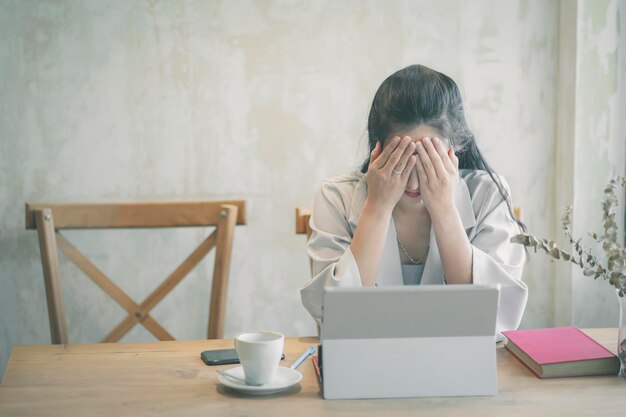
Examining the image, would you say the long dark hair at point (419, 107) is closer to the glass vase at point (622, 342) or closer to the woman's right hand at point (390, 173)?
the woman's right hand at point (390, 173)

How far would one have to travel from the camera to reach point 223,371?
1.29 m

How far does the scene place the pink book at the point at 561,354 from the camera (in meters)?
1.30

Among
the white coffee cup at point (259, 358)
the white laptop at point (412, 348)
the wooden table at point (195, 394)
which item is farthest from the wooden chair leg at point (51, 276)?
the white laptop at point (412, 348)

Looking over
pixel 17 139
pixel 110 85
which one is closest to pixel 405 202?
pixel 110 85

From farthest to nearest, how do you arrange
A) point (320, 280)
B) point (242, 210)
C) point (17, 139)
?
point (17, 139) < point (242, 210) < point (320, 280)

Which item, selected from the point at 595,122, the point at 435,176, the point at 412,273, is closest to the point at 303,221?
the point at 412,273

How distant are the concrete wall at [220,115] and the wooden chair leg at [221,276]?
573 mm

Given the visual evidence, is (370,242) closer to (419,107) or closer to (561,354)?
(419,107)

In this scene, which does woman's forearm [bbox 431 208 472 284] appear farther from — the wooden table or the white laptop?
the white laptop

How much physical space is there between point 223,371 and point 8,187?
5.12ft

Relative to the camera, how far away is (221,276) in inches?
81.5

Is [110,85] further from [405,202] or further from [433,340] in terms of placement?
[433,340]

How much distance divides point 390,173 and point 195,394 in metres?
0.66

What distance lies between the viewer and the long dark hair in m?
1.69
